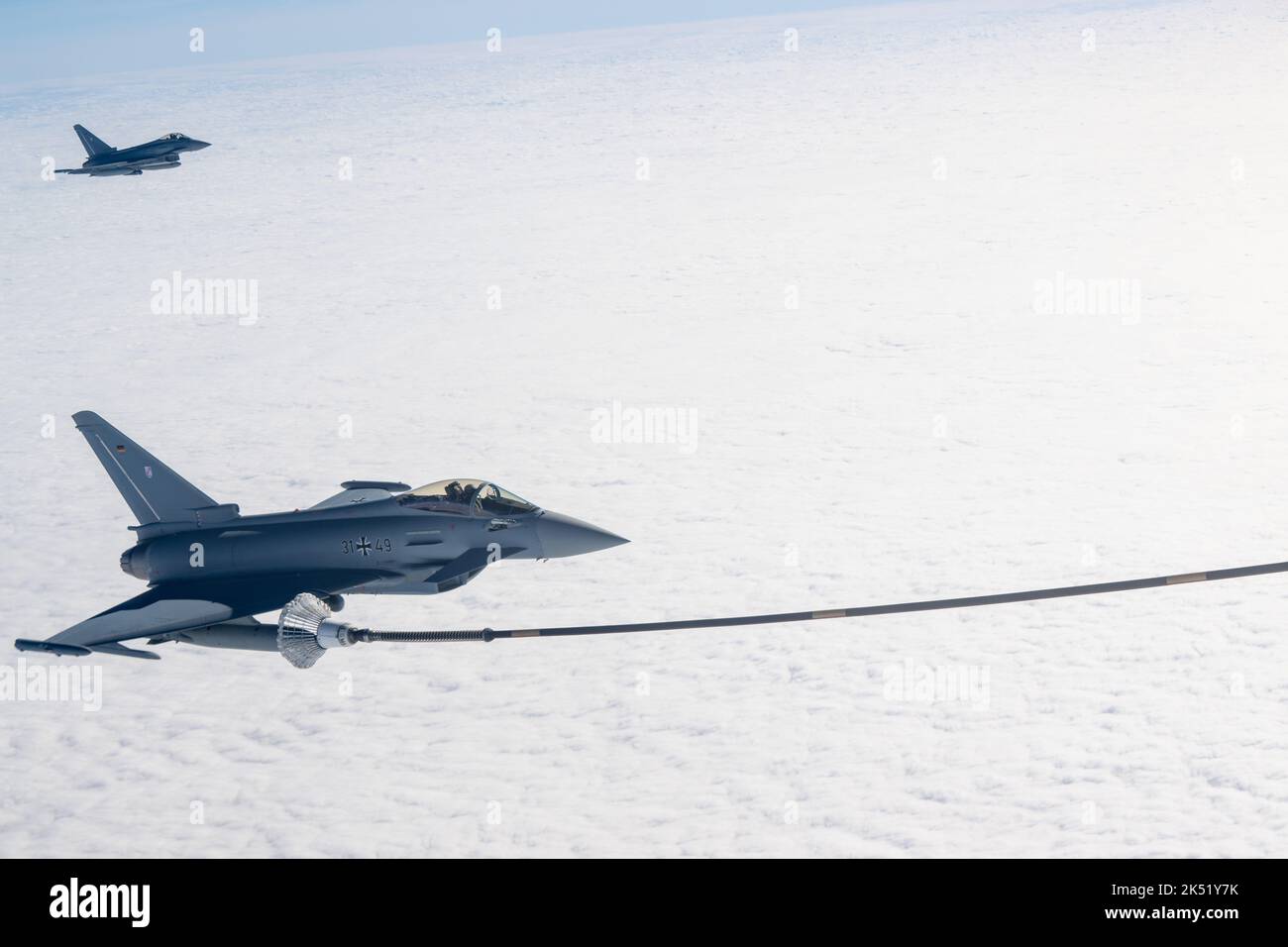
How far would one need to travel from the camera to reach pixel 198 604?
2548cm

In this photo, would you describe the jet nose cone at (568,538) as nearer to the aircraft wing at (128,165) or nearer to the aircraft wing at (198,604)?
the aircraft wing at (198,604)

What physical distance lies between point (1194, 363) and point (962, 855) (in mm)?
52255

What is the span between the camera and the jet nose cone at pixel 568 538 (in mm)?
26547

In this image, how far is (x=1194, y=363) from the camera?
70.2 metres

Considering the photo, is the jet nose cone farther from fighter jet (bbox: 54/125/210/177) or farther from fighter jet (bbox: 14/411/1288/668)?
fighter jet (bbox: 54/125/210/177)

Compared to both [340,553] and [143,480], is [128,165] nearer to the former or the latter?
[143,480]

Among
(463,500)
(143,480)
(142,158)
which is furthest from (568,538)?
(142,158)

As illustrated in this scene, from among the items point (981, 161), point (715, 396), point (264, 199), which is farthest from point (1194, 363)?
point (264, 199)

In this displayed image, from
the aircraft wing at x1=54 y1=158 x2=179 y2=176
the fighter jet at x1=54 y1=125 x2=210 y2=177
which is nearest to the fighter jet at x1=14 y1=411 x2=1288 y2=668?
the fighter jet at x1=54 y1=125 x2=210 y2=177

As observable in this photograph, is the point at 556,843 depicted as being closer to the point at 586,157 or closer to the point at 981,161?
the point at 981,161

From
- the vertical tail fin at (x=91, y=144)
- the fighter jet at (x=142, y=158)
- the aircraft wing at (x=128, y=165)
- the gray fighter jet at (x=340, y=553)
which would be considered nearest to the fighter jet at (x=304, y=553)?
the gray fighter jet at (x=340, y=553)

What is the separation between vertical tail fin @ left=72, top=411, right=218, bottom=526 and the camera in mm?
27953

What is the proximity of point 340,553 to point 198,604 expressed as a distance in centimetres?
318

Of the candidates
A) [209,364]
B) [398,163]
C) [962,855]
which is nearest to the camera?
[962,855]
